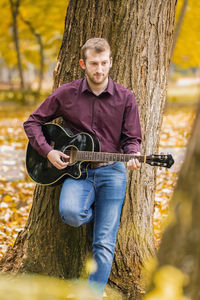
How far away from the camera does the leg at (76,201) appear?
3178mm

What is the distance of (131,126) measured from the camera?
134 inches

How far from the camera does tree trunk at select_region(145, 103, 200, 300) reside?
55.9 inches

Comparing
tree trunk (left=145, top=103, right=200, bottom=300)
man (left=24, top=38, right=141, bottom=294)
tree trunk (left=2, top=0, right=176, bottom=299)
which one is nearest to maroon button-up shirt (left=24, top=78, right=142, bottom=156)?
man (left=24, top=38, right=141, bottom=294)

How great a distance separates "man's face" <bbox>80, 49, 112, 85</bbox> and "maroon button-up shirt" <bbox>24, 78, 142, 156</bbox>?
0.11m

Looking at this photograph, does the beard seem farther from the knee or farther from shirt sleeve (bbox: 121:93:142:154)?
the knee

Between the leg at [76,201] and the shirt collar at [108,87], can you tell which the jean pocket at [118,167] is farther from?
the shirt collar at [108,87]

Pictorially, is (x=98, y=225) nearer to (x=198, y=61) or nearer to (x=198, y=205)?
(x=198, y=205)

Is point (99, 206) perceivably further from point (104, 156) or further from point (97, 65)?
point (97, 65)

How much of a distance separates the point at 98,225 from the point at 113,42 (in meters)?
1.62

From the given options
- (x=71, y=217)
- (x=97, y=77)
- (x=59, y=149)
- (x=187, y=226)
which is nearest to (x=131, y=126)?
(x=97, y=77)

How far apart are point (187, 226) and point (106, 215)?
1897 millimetres

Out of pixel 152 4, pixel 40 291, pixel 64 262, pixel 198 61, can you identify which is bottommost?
pixel 64 262

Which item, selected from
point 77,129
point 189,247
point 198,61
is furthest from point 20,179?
point 198,61

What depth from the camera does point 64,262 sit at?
386 centimetres
